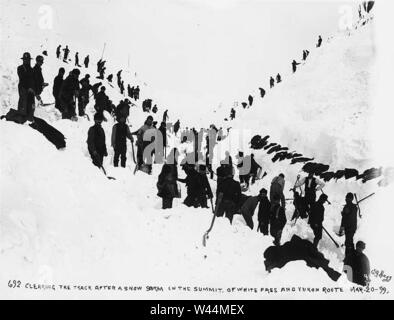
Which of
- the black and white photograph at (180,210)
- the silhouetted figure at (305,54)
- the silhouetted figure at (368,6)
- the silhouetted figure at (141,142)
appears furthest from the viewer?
the silhouetted figure at (305,54)

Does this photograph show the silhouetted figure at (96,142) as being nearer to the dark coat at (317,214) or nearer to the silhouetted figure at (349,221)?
the dark coat at (317,214)

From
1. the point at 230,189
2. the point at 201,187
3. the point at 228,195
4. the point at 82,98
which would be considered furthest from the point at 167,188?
the point at 82,98

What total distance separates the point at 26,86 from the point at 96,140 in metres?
2.20

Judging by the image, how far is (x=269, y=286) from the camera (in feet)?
28.7

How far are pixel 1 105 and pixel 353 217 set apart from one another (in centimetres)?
1119

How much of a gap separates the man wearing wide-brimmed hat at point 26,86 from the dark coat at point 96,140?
1.55 metres

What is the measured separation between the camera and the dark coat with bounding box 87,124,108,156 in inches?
468

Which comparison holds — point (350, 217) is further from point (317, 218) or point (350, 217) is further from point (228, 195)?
point (228, 195)

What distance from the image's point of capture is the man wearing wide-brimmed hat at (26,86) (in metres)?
11.3

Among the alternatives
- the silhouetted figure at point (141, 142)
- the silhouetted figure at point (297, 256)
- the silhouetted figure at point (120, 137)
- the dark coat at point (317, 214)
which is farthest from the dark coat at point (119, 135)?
the silhouetted figure at point (297, 256)

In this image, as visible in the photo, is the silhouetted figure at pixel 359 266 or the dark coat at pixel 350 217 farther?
the dark coat at pixel 350 217

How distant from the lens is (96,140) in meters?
12.0
